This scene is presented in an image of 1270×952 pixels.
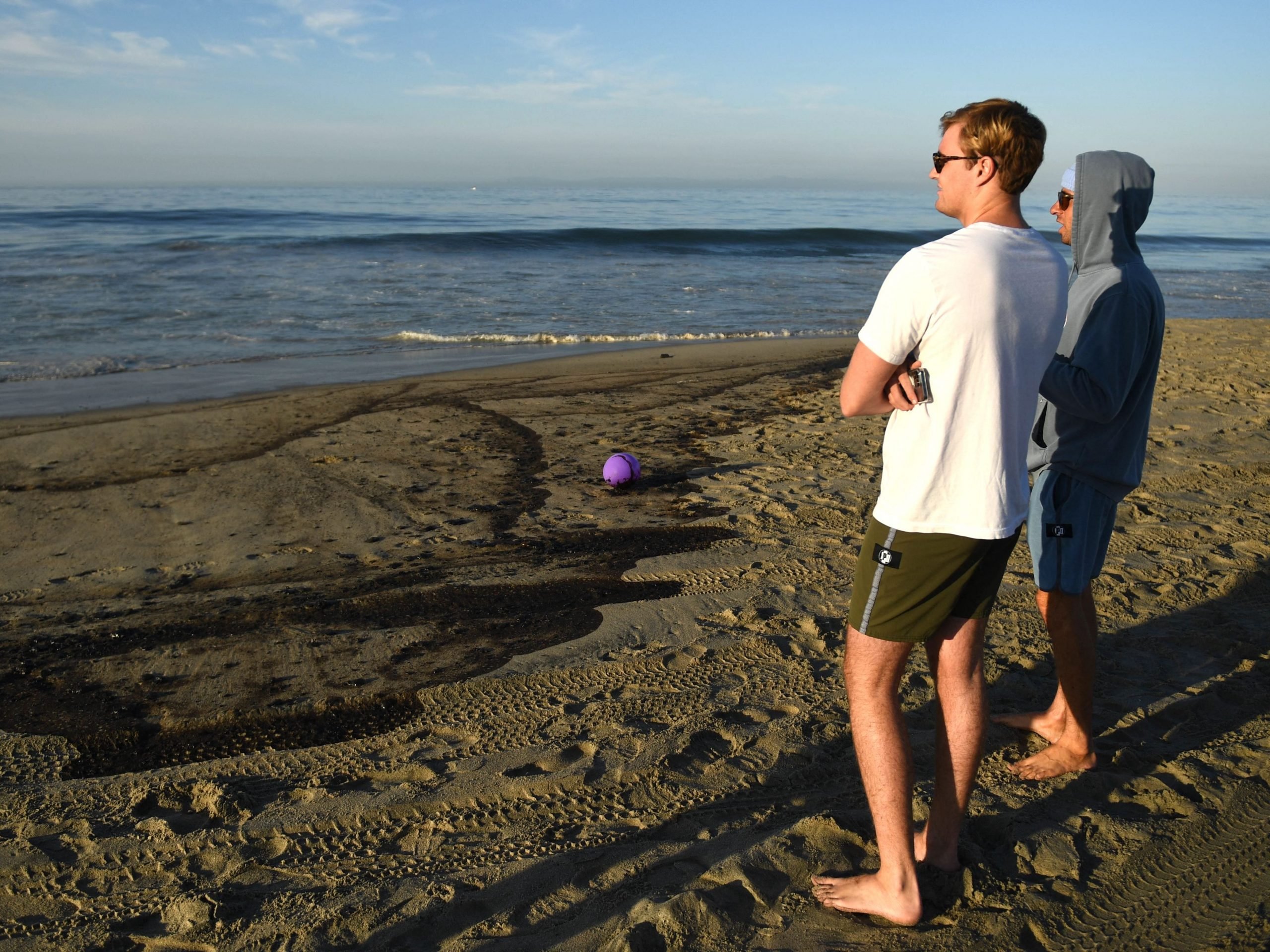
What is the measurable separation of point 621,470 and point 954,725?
3795mm

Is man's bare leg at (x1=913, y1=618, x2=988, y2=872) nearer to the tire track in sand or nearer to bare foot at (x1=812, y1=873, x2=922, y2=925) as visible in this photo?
bare foot at (x1=812, y1=873, x2=922, y2=925)

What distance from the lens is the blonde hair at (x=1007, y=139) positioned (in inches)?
80.9

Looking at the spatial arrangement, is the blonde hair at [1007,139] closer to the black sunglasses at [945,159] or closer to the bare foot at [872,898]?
the black sunglasses at [945,159]

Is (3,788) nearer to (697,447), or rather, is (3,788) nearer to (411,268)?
(697,447)

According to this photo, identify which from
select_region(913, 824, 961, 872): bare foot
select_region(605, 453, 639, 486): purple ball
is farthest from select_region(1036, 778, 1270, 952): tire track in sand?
select_region(605, 453, 639, 486): purple ball

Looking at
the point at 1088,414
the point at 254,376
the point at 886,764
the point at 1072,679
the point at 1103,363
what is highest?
the point at 1103,363

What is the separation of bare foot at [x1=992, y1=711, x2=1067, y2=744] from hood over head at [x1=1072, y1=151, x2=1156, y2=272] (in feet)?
5.32

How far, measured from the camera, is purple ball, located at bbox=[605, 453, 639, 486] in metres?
5.99

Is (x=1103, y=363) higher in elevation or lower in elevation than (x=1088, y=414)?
higher

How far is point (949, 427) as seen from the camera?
207cm

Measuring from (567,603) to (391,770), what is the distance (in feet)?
4.84

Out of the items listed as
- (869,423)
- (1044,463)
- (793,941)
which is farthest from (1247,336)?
(793,941)

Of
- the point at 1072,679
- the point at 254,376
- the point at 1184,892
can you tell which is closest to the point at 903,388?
the point at 1072,679

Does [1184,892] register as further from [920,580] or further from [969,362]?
[969,362]
